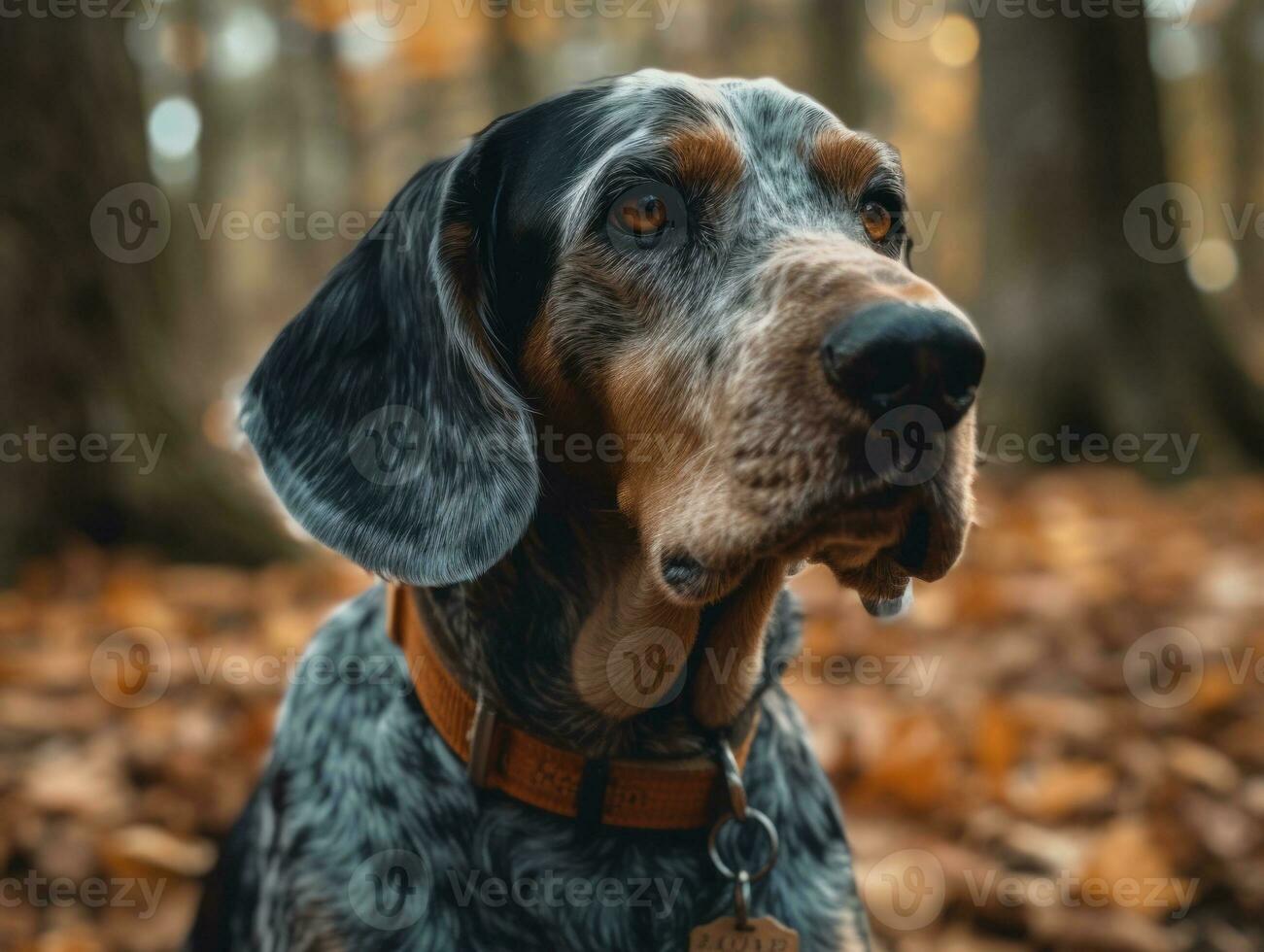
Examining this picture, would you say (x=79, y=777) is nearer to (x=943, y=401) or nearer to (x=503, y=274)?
(x=503, y=274)

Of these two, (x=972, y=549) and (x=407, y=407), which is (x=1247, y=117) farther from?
(x=407, y=407)

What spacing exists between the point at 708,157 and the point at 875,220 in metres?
0.50

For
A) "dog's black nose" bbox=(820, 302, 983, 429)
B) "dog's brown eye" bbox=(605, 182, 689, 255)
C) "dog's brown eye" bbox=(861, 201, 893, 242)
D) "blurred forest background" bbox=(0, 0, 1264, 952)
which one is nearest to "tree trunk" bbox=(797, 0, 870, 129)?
"blurred forest background" bbox=(0, 0, 1264, 952)

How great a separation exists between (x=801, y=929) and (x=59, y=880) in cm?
211

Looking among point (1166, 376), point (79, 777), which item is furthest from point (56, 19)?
point (1166, 376)

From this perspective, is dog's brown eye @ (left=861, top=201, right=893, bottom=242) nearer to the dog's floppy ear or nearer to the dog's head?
the dog's head

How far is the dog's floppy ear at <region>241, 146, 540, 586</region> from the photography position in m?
2.20

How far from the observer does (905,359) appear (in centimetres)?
173

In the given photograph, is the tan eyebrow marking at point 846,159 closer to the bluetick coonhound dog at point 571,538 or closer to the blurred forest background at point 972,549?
the bluetick coonhound dog at point 571,538

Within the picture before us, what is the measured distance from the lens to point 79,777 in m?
3.46

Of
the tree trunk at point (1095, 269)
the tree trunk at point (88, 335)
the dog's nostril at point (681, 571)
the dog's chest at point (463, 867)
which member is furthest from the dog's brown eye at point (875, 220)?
the tree trunk at point (1095, 269)

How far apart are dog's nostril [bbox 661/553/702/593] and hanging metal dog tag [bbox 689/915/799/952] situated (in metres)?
0.63

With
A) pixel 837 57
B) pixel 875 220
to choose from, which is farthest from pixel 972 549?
pixel 837 57

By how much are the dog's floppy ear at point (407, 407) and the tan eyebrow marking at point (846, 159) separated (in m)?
0.72
